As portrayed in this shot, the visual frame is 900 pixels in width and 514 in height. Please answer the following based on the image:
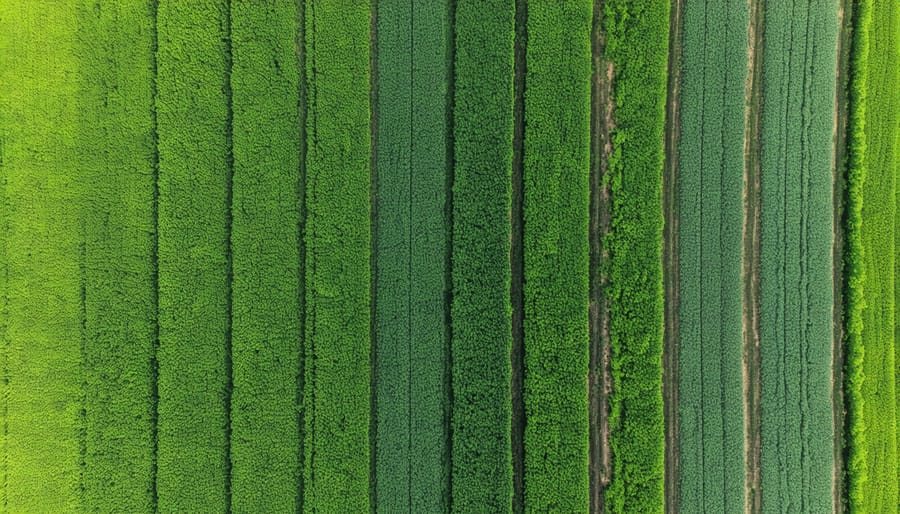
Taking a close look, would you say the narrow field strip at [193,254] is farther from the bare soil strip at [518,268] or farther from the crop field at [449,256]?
the bare soil strip at [518,268]

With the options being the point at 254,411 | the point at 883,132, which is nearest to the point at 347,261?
the point at 254,411

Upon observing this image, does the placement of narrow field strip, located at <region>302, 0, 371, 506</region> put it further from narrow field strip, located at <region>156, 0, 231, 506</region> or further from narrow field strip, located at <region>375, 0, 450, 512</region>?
narrow field strip, located at <region>156, 0, 231, 506</region>

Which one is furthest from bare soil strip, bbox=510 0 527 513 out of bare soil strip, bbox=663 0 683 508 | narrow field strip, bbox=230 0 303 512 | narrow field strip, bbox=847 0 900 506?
narrow field strip, bbox=847 0 900 506

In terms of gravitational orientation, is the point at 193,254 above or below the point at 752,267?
above

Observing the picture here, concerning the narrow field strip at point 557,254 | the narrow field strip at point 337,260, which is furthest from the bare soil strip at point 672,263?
the narrow field strip at point 337,260

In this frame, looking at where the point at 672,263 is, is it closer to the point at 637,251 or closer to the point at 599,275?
the point at 637,251

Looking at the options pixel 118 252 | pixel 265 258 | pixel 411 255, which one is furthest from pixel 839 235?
pixel 118 252
